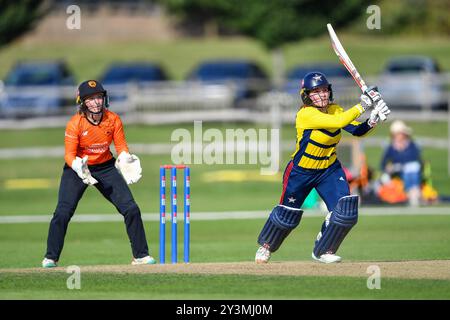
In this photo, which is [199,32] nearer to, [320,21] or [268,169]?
[320,21]

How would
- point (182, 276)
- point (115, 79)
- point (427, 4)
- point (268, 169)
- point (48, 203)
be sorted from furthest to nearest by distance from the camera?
point (427, 4), point (115, 79), point (268, 169), point (48, 203), point (182, 276)

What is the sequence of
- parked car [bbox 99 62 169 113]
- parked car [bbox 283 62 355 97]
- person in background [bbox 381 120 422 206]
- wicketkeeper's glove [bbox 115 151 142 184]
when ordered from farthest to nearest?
1. parked car [bbox 99 62 169 113]
2. parked car [bbox 283 62 355 97]
3. person in background [bbox 381 120 422 206]
4. wicketkeeper's glove [bbox 115 151 142 184]

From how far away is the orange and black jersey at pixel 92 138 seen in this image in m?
12.6

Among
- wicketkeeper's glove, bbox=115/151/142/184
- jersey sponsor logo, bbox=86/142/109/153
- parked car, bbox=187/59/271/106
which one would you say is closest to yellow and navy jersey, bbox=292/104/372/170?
wicketkeeper's glove, bbox=115/151/142/184

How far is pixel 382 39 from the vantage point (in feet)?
178

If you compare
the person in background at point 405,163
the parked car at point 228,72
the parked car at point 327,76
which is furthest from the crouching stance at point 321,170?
the parked car at point 228,72

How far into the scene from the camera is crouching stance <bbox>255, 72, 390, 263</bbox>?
40.4 feet

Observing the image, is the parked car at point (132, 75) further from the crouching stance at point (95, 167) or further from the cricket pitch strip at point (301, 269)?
the cricket pitch strip at point (301, 269)

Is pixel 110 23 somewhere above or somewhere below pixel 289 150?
above

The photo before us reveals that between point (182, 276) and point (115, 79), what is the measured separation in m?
27.0

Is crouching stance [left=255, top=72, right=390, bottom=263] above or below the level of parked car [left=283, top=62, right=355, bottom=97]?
below

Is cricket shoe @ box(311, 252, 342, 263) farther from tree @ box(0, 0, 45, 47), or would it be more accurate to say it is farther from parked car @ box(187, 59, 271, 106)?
parked car @ box(187, 59, 271, 106)

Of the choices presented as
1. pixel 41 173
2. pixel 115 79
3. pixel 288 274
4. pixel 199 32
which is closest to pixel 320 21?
pixel 115 79

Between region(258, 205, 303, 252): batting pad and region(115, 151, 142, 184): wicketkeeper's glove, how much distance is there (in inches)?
62.0
